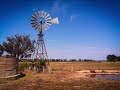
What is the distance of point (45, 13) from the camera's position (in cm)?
3566

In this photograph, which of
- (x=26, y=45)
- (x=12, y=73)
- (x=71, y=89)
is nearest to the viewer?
(x=71, y=89)

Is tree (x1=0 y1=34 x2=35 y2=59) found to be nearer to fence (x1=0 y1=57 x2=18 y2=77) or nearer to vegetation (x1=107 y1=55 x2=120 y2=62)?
fence (x1=0 y1=57 x2=18 y2=77)

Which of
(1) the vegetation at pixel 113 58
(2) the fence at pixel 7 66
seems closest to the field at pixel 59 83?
(2) the fence at pixel 7 66

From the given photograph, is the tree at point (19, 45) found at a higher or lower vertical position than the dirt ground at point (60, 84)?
higher

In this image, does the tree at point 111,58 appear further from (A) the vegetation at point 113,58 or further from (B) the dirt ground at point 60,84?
(B) the dirt ground at point 60,84

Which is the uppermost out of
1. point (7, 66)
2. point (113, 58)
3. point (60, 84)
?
point (113, 58)

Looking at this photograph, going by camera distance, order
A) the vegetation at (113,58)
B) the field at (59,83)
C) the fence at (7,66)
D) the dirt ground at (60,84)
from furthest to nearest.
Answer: the vegetation at (113,58) < the fence at (7,66) < the field at (59,83) < the dirt ground at (60,84)

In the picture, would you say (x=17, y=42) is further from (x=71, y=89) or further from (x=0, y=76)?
(x=71, y=89)

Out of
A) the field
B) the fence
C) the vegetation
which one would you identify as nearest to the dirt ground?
the field

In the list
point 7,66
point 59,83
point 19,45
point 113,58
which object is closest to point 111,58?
point 113,58

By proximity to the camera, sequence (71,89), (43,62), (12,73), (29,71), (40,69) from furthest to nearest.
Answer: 1. (43,62)
2. (40,69)
3. (29,71)
4. (12,73)
5. (71,89)

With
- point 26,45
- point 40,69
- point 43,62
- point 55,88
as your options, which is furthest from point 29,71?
point 26,45

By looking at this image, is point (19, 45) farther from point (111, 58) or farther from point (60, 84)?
point (111, 58)

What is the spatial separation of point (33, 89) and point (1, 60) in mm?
9655
